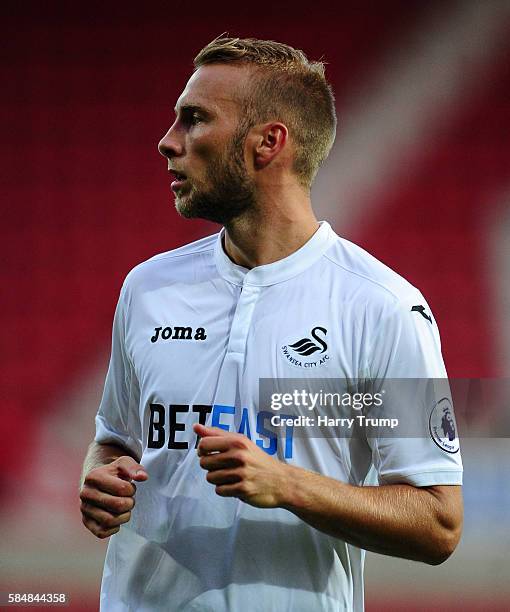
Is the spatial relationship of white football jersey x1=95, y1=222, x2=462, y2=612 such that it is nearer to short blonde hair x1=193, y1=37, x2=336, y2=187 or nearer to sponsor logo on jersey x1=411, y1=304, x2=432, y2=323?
sponsor logo on jersey x1=411, y1=304, x2=432, y2=323

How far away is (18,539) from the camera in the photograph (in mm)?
2512

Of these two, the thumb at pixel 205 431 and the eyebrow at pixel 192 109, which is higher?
the eyebrow at pixel 192 109

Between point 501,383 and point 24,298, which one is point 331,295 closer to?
point 501,383

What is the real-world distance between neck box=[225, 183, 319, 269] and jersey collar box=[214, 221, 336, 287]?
0.04 ft

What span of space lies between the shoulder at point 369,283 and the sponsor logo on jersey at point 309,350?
60mm

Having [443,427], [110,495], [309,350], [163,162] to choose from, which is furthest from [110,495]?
[163,162]

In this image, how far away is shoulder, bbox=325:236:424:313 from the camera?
3.66ft

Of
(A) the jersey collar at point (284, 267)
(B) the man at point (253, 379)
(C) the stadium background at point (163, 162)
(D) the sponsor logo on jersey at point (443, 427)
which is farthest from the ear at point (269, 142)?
(C) the stadium background at point (163, 162)

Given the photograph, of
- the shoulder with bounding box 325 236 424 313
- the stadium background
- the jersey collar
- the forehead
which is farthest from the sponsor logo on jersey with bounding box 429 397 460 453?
the stadium background

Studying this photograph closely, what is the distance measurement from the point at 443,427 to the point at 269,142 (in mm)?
411

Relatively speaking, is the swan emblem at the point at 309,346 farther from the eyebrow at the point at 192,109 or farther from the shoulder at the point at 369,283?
the eyebrow at the point at 192,109

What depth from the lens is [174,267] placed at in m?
1.26

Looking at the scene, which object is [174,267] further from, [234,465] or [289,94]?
[234,465]

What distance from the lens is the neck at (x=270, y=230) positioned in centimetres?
120
